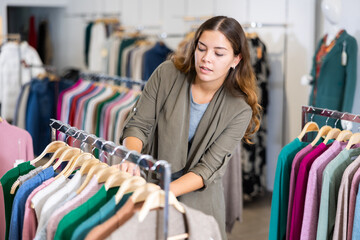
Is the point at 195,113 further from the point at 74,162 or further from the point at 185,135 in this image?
the point at 74,162

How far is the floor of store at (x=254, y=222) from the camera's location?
13.1 feet

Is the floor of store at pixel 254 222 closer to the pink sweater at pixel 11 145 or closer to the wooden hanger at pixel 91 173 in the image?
the pink sweater at pixel 11 145

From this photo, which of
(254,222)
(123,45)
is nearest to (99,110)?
(254,222)

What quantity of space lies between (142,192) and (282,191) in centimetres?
104

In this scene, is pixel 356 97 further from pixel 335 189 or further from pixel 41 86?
pixel 41 86

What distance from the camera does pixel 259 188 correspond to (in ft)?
15.7

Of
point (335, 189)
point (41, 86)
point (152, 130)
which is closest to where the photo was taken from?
point (335, 189)

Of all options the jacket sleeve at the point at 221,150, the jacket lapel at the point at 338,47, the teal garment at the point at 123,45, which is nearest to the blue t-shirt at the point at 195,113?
the jacket sleeve at the point at 221,150

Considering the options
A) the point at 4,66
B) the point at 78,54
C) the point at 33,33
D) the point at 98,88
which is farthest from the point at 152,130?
the point at 33,33

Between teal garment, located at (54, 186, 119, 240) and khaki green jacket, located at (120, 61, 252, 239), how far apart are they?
61cm

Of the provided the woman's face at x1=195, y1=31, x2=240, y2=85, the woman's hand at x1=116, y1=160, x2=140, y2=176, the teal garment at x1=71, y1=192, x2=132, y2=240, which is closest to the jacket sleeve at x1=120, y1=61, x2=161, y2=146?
the woman's face at x1=195, y1=31, x2=240, y2=85

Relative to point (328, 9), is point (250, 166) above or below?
below

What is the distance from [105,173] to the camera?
5.62 feet

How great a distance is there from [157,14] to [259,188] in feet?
8.77
